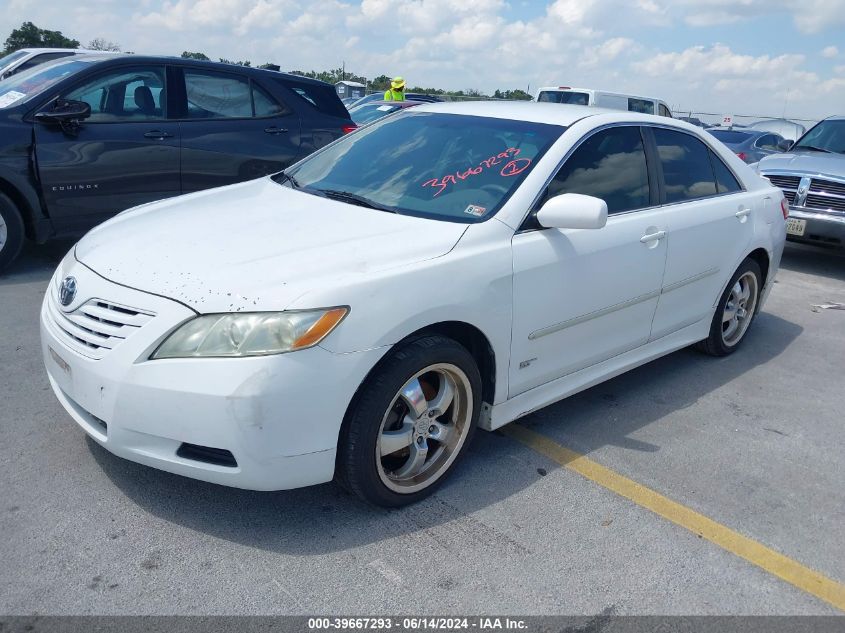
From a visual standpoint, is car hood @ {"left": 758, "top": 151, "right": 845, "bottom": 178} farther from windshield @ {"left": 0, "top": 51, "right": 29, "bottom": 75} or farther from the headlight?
windshield @ {"left": 0, "top": 51, "right": 29, "bottom": 75}

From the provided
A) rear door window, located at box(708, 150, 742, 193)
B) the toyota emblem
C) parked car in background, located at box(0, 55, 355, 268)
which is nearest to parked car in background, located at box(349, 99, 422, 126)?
parked car in background, located at box(0, 55, 355, 268)

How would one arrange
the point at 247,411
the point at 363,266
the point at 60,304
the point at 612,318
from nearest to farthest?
the point at 247,411 → the point at 363,266 → the point at 60,304 → the point at 612,318

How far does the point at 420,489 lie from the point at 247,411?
2.99ft

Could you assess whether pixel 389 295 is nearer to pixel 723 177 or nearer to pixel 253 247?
pixel 253 247

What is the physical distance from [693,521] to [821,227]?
571cm

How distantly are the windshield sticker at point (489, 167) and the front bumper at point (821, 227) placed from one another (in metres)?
5.44

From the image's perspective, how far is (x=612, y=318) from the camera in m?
3.79

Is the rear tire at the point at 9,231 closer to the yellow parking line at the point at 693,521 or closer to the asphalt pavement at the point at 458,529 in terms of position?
the asphalt pavement at the point at 458,529

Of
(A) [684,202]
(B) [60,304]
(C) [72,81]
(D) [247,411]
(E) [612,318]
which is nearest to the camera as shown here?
(D) [247,411]

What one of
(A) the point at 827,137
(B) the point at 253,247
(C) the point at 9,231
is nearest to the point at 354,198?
(B) the point at 253,247

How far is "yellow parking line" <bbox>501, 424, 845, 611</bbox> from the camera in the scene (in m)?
2.77

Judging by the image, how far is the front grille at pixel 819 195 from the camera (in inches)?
301

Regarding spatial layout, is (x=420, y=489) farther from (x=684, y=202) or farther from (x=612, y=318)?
(x=684, y=202)

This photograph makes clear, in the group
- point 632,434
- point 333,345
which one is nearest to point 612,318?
point 632,434
